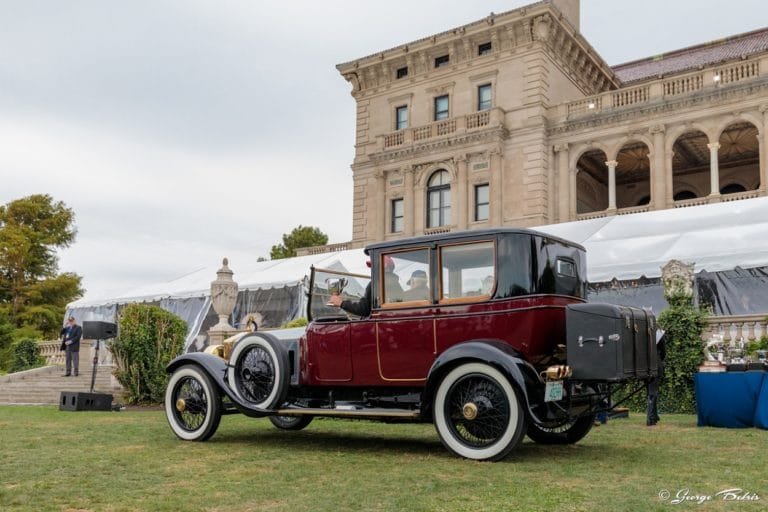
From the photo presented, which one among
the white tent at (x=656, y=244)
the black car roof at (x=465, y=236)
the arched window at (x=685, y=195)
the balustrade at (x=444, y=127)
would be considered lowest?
the black car roof at (x=465, y=236)

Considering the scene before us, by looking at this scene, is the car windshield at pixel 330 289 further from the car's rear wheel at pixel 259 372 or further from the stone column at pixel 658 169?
the stone column at pixel 658 169

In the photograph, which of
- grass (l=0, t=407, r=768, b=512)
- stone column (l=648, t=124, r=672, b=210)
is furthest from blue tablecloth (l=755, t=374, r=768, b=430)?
stone column (l=648, t=124, r=672, b=210)

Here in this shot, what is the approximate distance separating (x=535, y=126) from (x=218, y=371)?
2472 cm

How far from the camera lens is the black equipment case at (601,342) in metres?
5.82

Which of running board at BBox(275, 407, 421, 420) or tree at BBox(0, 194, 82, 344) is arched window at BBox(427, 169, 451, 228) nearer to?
tree at BBox(0, 194, 82, 344)

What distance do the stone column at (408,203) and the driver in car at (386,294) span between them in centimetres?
2522

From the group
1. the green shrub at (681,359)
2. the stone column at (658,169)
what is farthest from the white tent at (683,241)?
the stone column at (658,169)

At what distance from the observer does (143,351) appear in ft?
46.0

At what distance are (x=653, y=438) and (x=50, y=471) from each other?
5921 millimetres

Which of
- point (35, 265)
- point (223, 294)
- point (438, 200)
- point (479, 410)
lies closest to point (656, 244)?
point (223, 294)

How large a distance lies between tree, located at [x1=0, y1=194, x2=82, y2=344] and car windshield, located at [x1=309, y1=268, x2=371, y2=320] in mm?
32658

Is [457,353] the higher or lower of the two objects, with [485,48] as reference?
lower

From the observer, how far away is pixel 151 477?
17.1 ft

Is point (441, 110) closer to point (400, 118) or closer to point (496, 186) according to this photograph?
point (400, 118)
